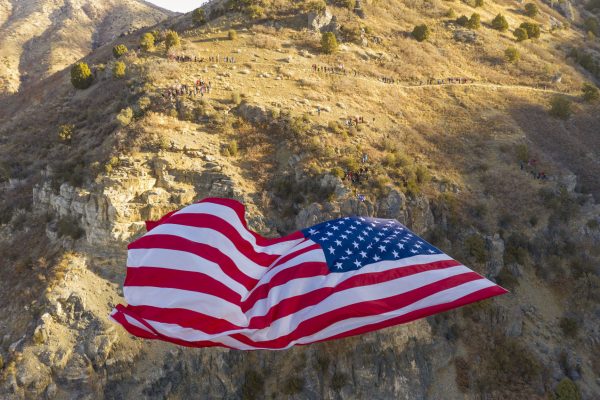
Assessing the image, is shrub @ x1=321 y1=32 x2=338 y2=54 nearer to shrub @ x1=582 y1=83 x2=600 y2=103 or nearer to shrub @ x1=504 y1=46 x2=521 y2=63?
Result: shrub @ x1=504 y1=46 x2=521 y2=63

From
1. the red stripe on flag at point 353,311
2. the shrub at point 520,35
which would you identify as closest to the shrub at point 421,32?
the shrub at point 520,35

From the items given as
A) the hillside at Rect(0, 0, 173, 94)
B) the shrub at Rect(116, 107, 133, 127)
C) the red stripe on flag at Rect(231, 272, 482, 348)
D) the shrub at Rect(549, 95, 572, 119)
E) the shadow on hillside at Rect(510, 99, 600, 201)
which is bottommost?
the hillside at Rect(0, 0, 173, 94)

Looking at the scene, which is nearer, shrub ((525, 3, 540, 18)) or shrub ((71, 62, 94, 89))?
shrub ((71, 62, 94, 89))

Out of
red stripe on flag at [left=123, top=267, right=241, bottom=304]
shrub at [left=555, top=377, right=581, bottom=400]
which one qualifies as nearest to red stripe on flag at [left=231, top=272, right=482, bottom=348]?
red stripe on flag at [left=123, top=267, right=241, bottom=304]

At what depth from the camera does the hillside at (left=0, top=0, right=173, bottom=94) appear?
73250 mm

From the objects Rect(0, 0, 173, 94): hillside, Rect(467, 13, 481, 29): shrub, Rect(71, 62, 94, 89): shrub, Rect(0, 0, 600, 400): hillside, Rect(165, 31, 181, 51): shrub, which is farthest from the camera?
Rect(0, 0, 173, 94): hillside

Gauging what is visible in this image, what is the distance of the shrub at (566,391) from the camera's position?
18109 mm

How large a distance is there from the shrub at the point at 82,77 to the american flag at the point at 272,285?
3355 cm

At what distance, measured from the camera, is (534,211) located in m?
25.9

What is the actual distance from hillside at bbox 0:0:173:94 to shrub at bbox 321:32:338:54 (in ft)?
184

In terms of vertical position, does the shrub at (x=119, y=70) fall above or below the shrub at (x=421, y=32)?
below

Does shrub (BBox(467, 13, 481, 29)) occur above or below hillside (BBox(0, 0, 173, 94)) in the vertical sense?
above

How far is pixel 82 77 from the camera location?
36750mm

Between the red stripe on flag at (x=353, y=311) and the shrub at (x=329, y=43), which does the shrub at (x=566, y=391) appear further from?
the shrub at (x=329, y=43)
